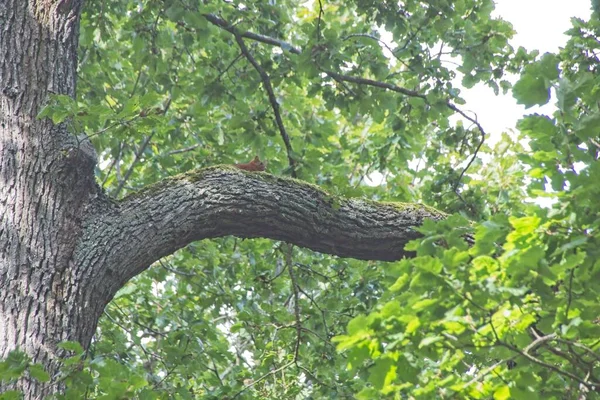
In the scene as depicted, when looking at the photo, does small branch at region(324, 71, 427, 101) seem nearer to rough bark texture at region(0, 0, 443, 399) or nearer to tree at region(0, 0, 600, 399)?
tree at region(0, 0, 600, 399)

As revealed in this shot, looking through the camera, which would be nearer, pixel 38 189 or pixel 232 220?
pixel 38 189

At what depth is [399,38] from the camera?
498cm

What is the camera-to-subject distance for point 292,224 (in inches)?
131

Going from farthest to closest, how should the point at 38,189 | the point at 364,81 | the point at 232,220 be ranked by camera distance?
the point at 364,81, the point at 232,220, the point at 38,189

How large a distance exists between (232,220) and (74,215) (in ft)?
2.18

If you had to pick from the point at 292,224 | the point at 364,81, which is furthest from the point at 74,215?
the point at 364,81

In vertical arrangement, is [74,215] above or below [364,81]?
below

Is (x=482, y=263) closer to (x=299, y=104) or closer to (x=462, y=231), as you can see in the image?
(x=462, y=231)

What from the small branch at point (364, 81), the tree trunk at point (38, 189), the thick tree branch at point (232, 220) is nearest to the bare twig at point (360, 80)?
the small branch at point (364, 81)

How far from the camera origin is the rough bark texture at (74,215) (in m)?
2.78

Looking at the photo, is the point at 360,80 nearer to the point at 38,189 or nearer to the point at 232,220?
the point at 232,220

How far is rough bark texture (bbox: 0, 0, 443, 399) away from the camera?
2.78m

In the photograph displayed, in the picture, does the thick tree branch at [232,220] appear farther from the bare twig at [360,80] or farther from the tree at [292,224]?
the bare twig at [360,80]

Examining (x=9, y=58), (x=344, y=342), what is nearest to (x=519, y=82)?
(x=344, y=342)
